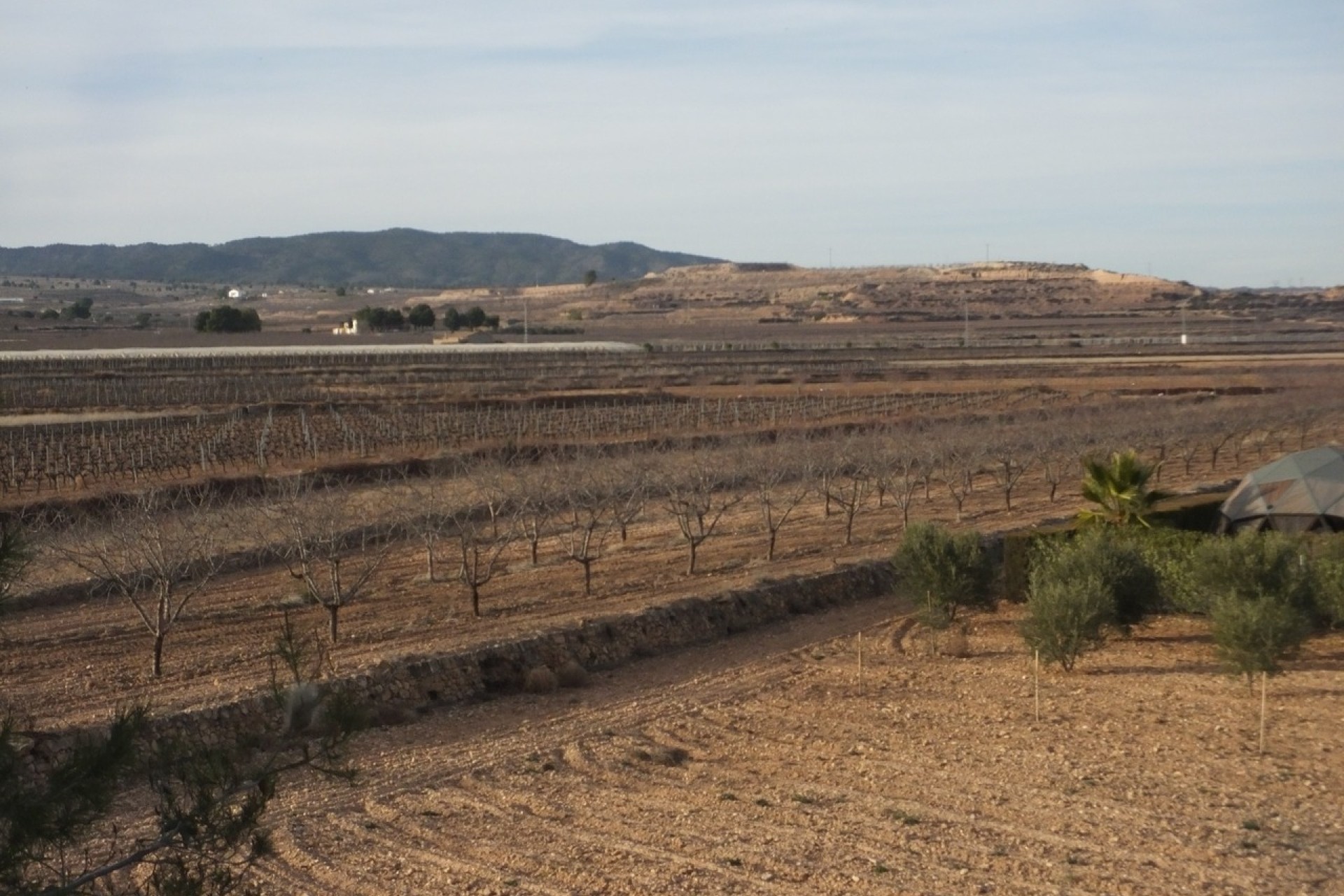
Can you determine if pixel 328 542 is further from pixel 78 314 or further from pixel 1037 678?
pixel 78 314

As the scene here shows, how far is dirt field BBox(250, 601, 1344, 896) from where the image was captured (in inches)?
452

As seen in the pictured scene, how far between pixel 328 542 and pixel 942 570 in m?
9.60

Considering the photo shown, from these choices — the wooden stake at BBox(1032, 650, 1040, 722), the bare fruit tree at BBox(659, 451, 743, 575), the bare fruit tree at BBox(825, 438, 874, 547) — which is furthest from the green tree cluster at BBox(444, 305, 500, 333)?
the wooden stake at BBox(1032, 650, 1040, 722)

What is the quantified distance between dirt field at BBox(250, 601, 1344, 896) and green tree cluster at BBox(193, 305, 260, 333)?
3739 inches

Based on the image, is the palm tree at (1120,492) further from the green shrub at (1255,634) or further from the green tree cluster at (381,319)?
the green tree cluster at (381,319)

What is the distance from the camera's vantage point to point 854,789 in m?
13.9

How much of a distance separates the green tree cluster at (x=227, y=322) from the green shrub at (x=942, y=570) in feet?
307

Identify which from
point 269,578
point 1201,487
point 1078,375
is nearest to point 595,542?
point 269,578

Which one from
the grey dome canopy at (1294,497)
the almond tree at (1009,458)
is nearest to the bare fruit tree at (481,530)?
the almond tree at (1009,458)

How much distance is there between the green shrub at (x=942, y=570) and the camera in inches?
853

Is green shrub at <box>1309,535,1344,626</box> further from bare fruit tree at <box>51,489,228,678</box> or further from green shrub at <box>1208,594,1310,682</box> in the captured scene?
bare fruit tree at <box>51,489,228,678</box>

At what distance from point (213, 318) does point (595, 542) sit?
284 feet

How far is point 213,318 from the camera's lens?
4267 inches

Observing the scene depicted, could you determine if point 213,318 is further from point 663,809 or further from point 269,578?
point 663,809
